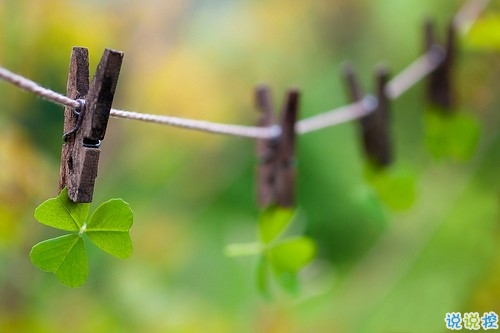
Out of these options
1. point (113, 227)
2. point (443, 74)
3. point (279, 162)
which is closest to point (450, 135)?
point (443, 74)

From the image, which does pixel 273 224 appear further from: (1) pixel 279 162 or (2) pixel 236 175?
(2) pixel 236 175

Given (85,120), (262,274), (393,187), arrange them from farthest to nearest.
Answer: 1. (393,187)
2. (262,274)
3. (85,120)

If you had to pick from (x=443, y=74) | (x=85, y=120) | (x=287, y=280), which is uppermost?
(x=443, y=74)

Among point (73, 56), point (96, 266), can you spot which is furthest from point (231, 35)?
point (73, 56)

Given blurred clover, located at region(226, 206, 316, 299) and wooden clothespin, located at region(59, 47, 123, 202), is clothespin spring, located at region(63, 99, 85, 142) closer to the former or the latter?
wooden clothespin, located at region(59, 47, 123, 202)

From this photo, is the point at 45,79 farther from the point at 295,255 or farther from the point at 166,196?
the point at 295,255

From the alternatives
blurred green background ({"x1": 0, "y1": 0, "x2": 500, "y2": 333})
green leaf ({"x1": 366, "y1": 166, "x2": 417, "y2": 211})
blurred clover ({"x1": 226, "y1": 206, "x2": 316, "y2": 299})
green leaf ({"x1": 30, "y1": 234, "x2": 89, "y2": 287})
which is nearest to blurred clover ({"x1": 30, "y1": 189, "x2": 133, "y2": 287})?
green leaf ({"x1": 30, "y1": 234, "x2": 89, "y2": 287})

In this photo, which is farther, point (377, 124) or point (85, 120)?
point (377, 124)
